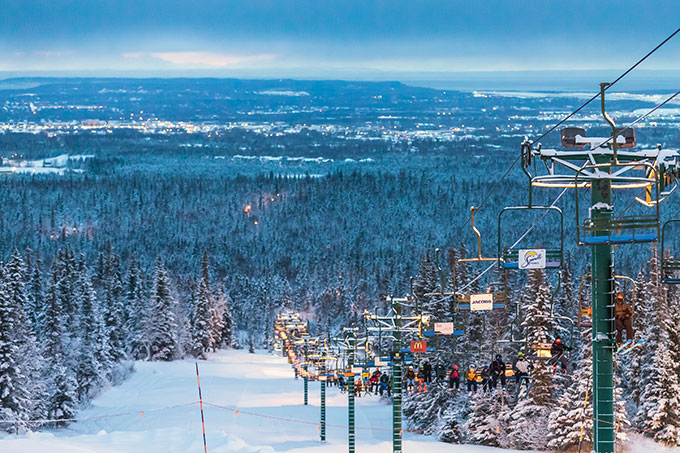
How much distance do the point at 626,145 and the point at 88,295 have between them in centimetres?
7753

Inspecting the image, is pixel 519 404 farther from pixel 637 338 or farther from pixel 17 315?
pixel 17 315

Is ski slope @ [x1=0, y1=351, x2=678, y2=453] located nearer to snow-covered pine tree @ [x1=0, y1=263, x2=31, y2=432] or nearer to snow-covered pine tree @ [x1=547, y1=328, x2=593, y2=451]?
snow-covered pine tree @ [x1=0, y1=263, x2=31, y2=432]

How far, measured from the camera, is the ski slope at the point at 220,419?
46031mm

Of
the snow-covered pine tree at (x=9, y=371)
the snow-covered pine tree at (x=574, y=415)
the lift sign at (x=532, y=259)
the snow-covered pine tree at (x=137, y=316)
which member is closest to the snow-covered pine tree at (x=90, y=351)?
the snow-covered pine tree at (x=137, y=316)

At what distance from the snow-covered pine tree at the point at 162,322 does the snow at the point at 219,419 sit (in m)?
2.73

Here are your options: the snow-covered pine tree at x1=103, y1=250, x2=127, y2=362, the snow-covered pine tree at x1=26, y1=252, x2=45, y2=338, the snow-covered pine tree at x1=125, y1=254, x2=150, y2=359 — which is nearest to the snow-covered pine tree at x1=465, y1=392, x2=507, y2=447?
the snow-covered pine tree at x1=103, y1=250, x2=127, y2=362

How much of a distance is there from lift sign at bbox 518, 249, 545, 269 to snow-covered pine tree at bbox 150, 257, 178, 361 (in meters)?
94.7

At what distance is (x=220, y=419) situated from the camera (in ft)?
247

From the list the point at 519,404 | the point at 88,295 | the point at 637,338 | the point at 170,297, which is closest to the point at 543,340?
the point at 519,404

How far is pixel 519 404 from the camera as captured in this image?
61156 millimetres

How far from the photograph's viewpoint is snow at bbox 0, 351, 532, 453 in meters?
46.0

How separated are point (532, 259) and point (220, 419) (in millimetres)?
51419

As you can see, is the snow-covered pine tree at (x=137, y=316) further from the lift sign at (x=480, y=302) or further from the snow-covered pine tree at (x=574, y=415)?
the lift sign at (x=480, y=302)

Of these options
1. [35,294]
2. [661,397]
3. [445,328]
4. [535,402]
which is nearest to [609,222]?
[445,328]
